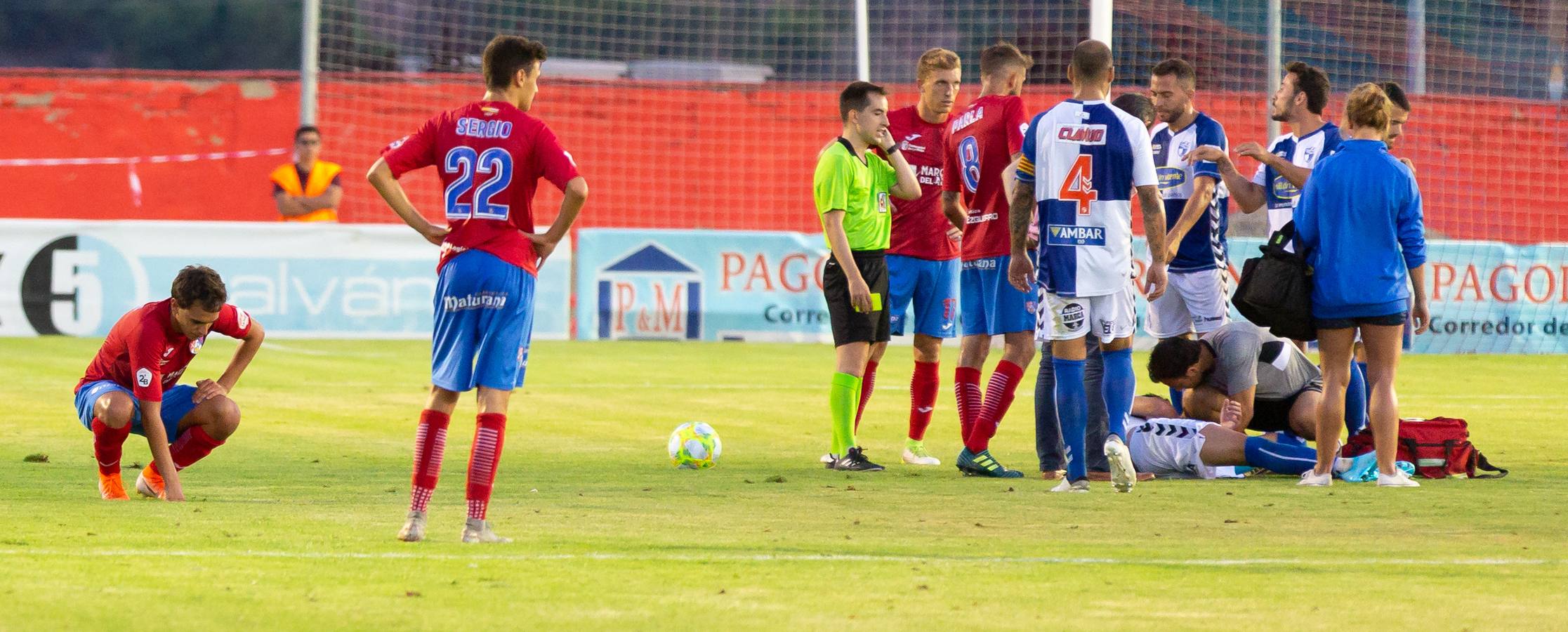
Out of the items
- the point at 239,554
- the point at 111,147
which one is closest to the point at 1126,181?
the point at 239,554

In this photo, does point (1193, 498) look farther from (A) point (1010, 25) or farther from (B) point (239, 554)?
(A) point (1010, 25)

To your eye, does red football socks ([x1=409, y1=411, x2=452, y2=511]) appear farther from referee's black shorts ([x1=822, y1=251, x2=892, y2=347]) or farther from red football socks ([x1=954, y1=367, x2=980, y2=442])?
red football socks ([x1=954, y1=367, x2=980, y2=442])

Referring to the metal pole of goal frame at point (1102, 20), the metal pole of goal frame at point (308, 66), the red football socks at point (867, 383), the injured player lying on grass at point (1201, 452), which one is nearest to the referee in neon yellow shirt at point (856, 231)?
the red football socks at point (867, 383)

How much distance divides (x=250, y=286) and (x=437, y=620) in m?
13.6

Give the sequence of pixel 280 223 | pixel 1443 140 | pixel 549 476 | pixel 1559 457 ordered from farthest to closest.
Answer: pixel 1443 140 < pixel 280 223 < pixel 1559 457 < pixel 549 476

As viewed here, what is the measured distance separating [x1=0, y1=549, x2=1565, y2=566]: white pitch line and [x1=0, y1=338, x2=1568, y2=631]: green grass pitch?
2 cm

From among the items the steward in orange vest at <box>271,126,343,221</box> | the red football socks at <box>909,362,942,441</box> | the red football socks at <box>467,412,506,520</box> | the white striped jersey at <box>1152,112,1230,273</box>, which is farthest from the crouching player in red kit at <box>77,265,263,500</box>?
the steward in orange vest at <box>271,126,343,221</box>

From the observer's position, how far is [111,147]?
32.4 m

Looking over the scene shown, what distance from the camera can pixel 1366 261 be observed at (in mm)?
7551

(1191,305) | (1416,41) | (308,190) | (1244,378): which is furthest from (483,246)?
(1416,41)

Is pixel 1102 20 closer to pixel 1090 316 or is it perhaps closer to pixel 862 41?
pixel 1090 316

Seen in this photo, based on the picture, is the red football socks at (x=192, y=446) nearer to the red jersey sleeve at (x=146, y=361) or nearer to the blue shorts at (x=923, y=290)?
the red jersey sleeve at (x=146, y=361)

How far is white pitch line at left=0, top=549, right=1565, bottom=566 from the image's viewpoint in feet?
17.8

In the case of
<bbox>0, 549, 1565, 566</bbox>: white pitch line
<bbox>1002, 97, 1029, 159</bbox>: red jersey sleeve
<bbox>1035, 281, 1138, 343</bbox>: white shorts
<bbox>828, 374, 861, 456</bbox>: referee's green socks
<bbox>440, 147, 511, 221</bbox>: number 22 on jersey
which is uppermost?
<bbox>1002, 97, 1029, 159</bbox>: red jersey sleeve
